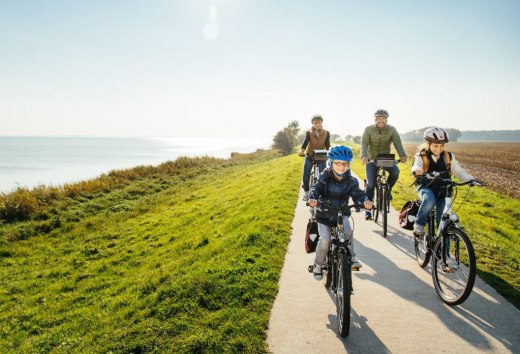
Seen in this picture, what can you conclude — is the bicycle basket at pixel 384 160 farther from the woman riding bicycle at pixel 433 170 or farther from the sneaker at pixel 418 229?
the sneaker at pixel 418 229

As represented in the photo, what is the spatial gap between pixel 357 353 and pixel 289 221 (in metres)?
5.84

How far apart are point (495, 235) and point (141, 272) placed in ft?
34.0

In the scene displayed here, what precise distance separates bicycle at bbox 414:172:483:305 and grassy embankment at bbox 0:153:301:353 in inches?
105

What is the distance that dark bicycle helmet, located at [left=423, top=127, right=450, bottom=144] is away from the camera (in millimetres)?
5215

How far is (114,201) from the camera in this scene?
20.0 metres

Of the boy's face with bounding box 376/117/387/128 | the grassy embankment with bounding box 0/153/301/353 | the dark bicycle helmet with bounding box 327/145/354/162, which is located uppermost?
the boy's face with bounding box 376/117/387/128

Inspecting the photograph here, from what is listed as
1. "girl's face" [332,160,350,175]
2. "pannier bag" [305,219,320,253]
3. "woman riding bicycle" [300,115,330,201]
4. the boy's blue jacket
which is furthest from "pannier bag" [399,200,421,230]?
"woman riding bicycle" [300,115,330,201]

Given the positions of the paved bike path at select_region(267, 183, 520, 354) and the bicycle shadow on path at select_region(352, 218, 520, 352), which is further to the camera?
the bicycle shadow on path at select_region(352, 218, 520, 352)

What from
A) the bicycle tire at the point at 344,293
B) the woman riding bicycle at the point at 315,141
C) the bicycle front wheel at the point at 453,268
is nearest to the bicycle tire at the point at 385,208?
the woman riding bicycle at the point at 315,141

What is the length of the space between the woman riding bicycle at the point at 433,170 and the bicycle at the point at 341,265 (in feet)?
5.70

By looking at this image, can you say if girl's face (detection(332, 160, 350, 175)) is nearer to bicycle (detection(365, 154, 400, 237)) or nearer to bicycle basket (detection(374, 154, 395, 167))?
bicycle (detection(365, 154, 400, 237))

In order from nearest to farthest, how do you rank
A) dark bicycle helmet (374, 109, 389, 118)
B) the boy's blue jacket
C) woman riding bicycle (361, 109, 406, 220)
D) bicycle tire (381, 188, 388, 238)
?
the boy's blue jacket < bicycle tire (381, 188, 388, 238) < dark bicycle helmet (374, 109, 389, 118) < woman riding bicycle (361, 109, 406, 220)

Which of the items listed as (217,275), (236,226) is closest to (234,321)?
(217,275)

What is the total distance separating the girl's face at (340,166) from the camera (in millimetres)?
4535
